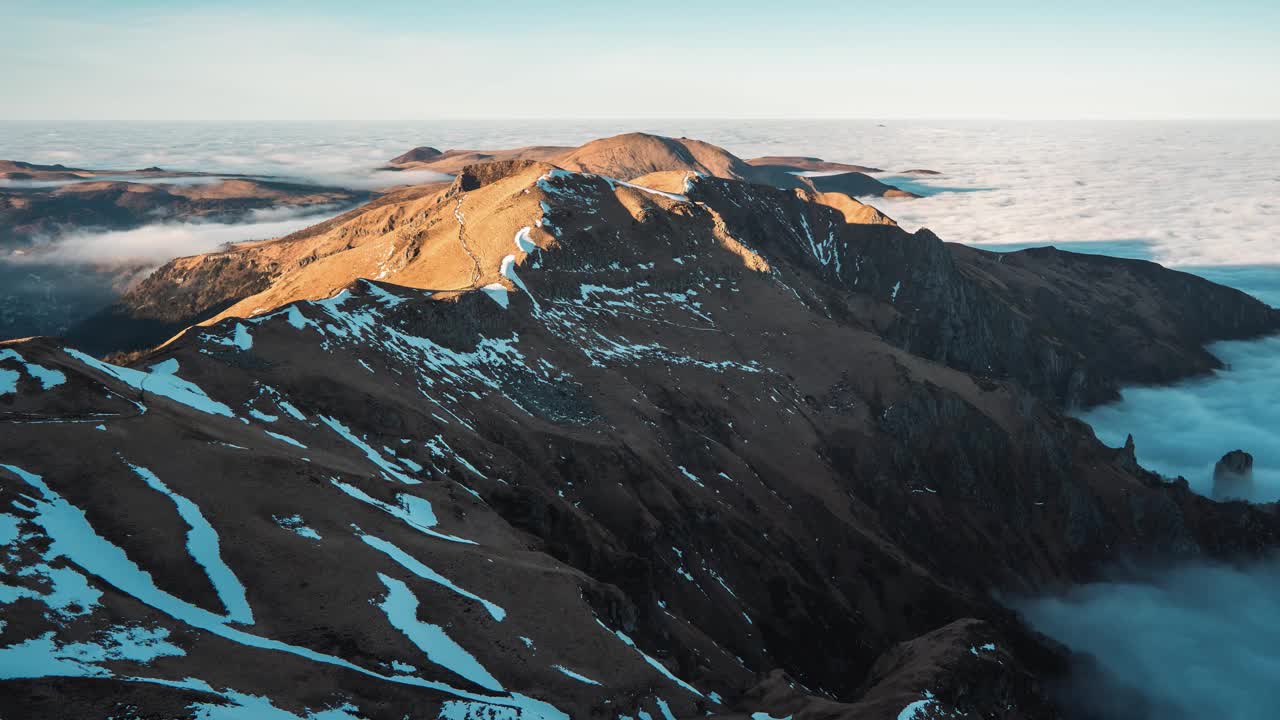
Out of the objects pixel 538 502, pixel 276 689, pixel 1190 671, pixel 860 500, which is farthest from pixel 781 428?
pixel 276 689

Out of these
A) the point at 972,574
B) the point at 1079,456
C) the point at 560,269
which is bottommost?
the point at 972,574

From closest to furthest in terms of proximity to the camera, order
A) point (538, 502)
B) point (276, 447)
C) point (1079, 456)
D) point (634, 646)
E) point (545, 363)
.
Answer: point (634, 646)
point (276, 447)
point (538, 502)
point (545, 363)
point (1079, 456)

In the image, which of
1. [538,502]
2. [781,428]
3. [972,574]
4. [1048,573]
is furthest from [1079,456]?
[538,502]

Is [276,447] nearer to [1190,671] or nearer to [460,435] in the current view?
[460,435]

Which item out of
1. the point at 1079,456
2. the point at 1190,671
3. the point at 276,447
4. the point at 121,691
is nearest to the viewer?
the point at 121,691

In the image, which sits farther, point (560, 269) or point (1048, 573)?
point (1048, 573)

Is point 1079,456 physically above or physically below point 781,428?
below
